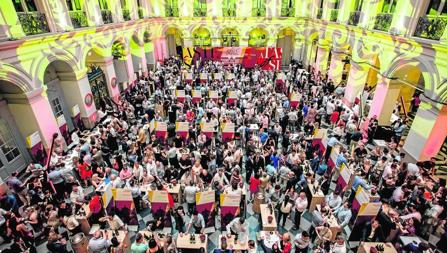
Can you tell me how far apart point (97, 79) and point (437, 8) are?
53.7 feet

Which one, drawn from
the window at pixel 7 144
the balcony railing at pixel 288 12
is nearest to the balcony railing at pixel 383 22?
the balcony railing at pixel 288 12

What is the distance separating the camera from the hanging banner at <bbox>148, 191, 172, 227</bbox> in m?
7.38

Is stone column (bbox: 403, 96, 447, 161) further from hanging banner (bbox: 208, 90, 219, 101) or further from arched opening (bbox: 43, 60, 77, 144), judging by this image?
arched opening (bbox: 43, 60, 77, 144)

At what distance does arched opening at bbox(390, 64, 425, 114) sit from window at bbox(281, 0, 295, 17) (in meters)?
12.4

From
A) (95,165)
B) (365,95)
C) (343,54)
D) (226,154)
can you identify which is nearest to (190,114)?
(226,154)

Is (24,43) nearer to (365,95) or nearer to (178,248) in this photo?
(178,248)

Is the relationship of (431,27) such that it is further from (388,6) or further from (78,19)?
(78,19)

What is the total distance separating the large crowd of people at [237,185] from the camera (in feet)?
22.6

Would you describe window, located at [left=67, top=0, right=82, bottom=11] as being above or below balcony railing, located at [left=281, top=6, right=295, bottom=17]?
above

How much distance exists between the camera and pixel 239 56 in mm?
21594

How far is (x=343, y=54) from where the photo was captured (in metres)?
16.9

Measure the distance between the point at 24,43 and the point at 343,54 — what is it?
1692 centimetres

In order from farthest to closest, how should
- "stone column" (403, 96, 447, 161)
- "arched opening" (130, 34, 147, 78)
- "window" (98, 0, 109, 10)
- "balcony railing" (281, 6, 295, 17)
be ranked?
"balcony railing" (281, 6, 295, 17), "arched opening" (130, 34, 147, 78), "window" (98, 0, 109, 10), "stone column" (403, 96, 447, 161)

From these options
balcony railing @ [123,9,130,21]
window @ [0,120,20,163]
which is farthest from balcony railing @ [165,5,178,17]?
window @ [0,120,20,163]
